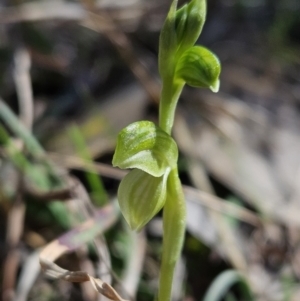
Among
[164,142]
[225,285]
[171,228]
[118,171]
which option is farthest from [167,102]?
[118,171]

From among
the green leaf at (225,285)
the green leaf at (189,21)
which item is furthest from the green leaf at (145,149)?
the green leaf at (225,285)

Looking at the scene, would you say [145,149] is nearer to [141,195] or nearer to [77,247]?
[141,195]

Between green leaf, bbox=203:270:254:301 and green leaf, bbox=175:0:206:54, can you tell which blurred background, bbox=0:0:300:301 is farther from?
green leaf, bbox=175:0:206:54

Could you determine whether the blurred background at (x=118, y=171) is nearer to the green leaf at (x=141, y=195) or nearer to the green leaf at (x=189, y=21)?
the green leaf at (x=141, y=195)

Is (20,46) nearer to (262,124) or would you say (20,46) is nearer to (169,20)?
(262,124)

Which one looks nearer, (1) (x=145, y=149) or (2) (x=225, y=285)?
(1) (x=145, y=149)

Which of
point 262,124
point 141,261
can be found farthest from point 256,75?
point 141,261

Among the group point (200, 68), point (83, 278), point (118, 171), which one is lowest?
point (118, 171)
